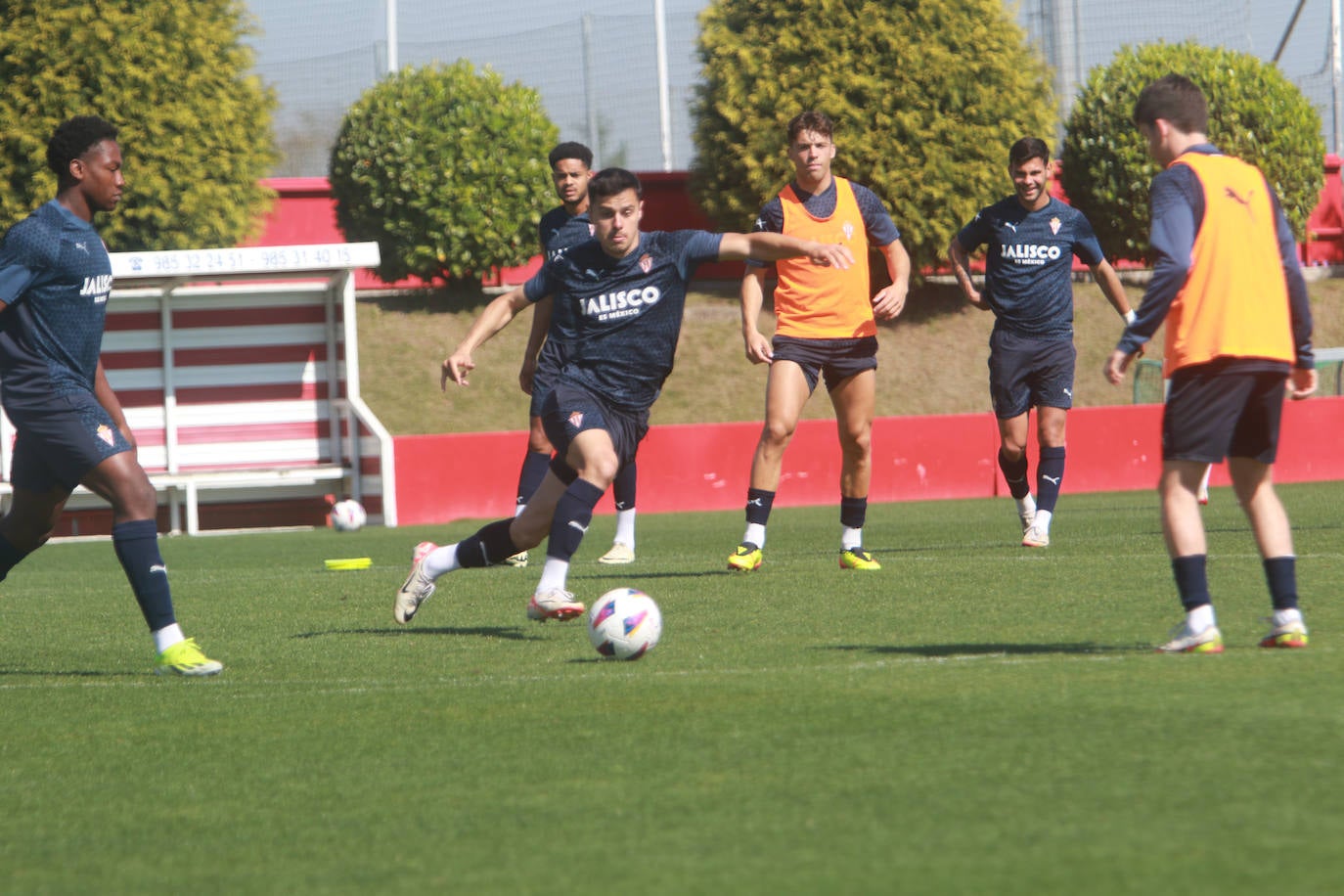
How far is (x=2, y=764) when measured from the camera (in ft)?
16.3

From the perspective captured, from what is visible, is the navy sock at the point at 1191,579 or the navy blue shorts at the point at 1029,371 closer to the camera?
the navy sock at the point at 1191,579

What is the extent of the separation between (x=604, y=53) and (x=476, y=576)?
74.3 feet

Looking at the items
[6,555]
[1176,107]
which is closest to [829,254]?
[1176,107]

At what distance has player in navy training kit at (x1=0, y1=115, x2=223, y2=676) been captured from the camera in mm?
6285

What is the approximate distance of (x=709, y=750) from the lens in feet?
15.1

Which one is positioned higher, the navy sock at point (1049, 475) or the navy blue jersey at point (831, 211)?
the navy blue jersey at point (831, 211)

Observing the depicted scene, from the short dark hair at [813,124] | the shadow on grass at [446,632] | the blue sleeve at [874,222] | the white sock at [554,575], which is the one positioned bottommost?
the shadow on grass at [446,632]

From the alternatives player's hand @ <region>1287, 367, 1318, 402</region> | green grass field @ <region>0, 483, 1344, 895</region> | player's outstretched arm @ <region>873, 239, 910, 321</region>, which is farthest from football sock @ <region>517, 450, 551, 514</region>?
player's hand @ <region>1287, 367, 1318, 402</region>

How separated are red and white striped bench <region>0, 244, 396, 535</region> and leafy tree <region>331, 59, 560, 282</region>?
6.75 metres

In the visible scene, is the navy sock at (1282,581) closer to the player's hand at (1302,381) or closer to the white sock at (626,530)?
the player's hand at (1302,381)

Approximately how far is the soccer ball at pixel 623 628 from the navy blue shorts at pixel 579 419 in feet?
3.65

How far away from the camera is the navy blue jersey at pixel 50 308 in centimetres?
624

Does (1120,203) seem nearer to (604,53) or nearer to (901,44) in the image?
(901,44)

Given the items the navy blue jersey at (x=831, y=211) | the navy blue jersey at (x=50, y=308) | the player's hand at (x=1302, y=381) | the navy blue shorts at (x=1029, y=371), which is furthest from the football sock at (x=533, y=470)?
the player's hand at (x=1302, y=381)
